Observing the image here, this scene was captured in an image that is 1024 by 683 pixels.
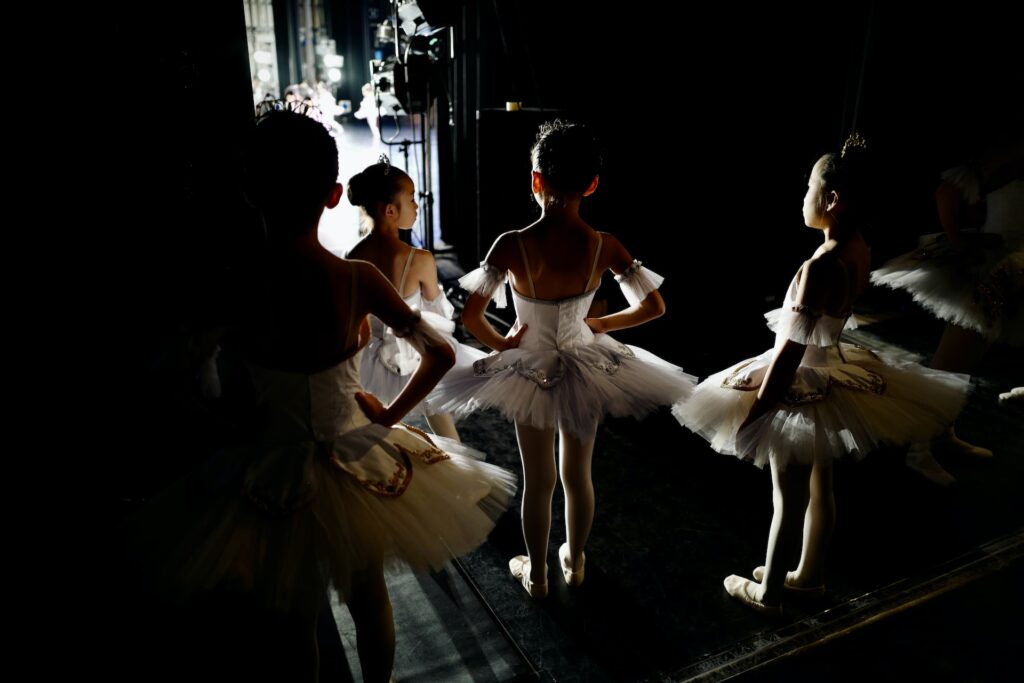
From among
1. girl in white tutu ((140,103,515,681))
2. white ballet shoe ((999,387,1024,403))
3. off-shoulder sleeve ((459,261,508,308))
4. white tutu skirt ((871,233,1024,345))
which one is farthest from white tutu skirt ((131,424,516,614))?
white ballet shoe ((999,387,1024,403))

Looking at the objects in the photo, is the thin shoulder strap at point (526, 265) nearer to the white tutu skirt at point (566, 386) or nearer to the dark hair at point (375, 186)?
the white tutu skirt at point (566, 386)

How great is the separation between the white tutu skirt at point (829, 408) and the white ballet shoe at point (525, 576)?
770 mm

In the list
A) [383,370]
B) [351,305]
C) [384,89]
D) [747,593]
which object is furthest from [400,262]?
[384,89]

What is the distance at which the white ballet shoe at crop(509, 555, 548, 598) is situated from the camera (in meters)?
2.47

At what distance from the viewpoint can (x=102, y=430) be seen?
2156 mm

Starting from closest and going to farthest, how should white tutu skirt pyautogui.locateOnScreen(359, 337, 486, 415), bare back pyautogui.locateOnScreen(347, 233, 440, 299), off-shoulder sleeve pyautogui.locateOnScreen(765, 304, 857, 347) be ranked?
off-shoulder sleeve pyautogui.locateOnScreen(765, 304, 857, 347) < bare back pyautogui.locateOnScreen(347, 233, 440, 299) < white tutu skirt pyautogui.locateOnScreen(359, 337, 486, 415)

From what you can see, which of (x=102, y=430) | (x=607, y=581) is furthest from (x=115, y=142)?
(x=607, y=581)

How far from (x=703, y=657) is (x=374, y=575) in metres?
1.20

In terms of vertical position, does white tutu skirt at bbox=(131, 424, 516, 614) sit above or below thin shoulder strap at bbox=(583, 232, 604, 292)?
below

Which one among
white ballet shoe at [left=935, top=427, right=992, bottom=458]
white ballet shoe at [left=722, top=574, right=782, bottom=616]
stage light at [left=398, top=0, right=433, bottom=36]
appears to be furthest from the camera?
stage light at [left=398, top=0, right=433, bottom=36]

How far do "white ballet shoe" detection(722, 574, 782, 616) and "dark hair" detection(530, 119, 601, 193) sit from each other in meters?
1.50

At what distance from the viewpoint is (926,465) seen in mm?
3342

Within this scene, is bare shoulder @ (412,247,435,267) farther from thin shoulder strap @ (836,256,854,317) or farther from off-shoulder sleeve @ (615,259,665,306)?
thin shoulder strap @ (836,256,854,317)

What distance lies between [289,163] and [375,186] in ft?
3.41
